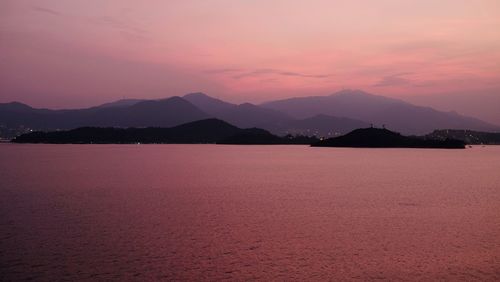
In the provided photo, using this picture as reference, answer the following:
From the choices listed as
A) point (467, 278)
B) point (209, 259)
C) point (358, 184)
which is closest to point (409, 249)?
point (467, 278)

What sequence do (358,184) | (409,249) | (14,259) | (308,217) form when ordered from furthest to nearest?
1. (358,184)
2. (308,217)
3. (409,249)
4. (14,259)

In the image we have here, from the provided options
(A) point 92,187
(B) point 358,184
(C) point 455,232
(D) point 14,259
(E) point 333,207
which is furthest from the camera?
(B) point 358,184

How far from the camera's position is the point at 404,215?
42938 mm

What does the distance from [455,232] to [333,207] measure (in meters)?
14.9

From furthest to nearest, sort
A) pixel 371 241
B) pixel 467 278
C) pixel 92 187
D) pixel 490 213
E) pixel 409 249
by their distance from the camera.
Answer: pixel 92 187, pixel 490 213, pixel 371 241, pixel 409 249, pixel 467 278

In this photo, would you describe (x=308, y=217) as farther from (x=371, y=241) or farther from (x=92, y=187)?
(x=92, y=187)

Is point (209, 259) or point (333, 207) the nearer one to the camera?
point (209, 259)

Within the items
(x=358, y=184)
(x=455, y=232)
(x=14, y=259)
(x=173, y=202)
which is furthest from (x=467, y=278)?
(x=358, y=184)

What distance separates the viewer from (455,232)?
34938 mm

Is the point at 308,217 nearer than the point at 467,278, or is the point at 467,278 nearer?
the point at 467,278

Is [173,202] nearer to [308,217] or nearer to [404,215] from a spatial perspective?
[308,217]

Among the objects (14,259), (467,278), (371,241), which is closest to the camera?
(467,278)

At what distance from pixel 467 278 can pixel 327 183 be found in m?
52.8

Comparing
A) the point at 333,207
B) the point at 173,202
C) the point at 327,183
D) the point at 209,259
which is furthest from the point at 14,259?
the point at 327,183
